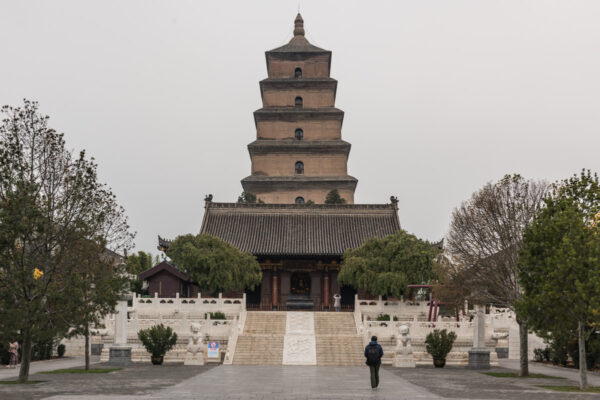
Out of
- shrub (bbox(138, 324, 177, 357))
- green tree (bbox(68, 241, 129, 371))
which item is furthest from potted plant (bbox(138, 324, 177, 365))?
green tree (bbox(68, 241, 129, 371))

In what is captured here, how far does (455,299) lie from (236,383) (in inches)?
392

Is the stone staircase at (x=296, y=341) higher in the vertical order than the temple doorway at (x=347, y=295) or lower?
lower

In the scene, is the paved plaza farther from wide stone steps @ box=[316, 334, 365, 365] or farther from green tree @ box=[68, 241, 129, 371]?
wide stone steps @ box=[316, 334, 365, 365]

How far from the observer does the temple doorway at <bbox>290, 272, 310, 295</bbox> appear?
43469mm

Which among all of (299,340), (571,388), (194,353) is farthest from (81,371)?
(571,388)

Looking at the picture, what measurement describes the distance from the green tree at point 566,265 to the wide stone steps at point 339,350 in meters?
9.23

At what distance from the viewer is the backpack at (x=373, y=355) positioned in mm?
15586

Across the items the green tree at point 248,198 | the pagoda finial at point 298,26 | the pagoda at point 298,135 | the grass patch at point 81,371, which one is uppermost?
the pagoda finial at point 298,26

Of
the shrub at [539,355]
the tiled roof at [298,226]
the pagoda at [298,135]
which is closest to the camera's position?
the shrub at [539,355]

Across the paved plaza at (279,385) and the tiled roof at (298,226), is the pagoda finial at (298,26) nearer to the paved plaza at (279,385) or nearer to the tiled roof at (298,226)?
the tiled roof at (298,226)

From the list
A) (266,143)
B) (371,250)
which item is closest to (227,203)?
(266,143)

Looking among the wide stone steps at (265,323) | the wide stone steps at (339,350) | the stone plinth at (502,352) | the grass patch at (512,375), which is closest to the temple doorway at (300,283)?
the wide stone steps at (265,323)

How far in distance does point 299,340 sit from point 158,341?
18.5ft

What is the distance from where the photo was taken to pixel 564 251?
16.0 metres
